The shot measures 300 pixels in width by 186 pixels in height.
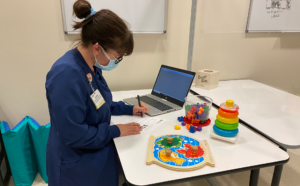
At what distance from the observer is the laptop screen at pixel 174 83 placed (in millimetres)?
1473

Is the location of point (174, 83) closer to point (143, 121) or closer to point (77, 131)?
point (143, 121)

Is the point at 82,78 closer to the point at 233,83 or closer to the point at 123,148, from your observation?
the point at 123,148

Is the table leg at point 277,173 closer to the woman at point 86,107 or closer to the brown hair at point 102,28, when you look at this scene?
the woman at point 86,107

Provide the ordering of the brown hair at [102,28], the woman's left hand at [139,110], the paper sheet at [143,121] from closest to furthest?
the brown hair at [102,28]
the paper sheet at [143,121]
the woman's left hand at [139,110]

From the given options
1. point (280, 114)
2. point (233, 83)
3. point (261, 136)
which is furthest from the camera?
point (233, 83)

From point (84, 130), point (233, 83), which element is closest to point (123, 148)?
point (84, 130)

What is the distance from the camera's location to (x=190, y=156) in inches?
34.9

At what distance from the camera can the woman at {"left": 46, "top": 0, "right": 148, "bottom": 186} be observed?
32.8 inches

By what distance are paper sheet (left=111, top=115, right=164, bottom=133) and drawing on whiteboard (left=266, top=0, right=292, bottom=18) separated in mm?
1480

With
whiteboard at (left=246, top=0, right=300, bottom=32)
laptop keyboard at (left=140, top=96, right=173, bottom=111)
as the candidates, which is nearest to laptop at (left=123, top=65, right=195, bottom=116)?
laptop keyboard at (left=140, top=96, right=173, bottom=111)

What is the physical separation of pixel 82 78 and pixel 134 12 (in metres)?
1.08

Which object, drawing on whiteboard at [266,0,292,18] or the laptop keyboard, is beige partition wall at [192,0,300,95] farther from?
the laptop keyboard

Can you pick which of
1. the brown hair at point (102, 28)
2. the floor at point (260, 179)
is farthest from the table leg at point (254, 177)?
the brown hair at point (102, 28)

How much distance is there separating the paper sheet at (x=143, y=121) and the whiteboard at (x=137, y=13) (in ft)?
2.84
